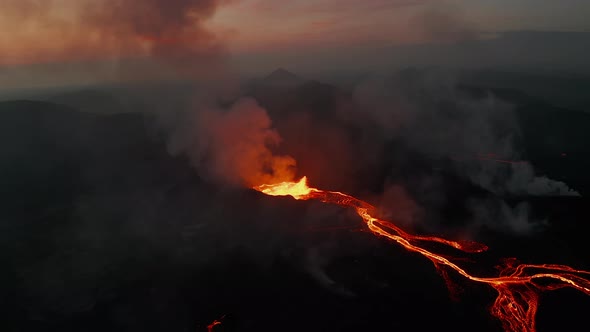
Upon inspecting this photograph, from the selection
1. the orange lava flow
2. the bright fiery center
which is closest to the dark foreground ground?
the orange lava flow

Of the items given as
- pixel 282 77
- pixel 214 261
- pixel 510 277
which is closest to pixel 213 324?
pixel 214 261

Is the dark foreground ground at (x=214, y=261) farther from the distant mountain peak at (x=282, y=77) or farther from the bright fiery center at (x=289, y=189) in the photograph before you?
the distant mountain peak at (x=282, y=77)

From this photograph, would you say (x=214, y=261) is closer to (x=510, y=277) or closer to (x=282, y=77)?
A: (x=510, y=277)

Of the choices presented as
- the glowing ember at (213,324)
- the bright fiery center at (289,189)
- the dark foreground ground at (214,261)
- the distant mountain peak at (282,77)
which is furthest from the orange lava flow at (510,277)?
the distant mountain peak at (282,77)

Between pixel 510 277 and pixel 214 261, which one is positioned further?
pixel 214 261

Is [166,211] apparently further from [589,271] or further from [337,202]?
[589,271]

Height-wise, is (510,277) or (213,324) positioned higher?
(213,324)
